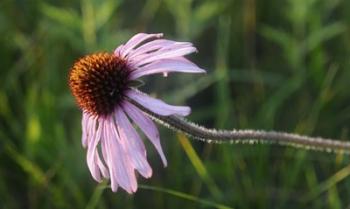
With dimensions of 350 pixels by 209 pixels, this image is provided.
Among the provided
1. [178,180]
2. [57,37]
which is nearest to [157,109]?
[178,180]

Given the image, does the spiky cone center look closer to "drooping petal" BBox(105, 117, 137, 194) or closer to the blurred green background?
"drooping petal" BBox(105, 117, 137, 194)

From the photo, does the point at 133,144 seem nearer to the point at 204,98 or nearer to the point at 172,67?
the point at 172,67

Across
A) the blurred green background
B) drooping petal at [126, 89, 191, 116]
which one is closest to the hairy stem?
drooping petal at [126, 89, 191, 116]

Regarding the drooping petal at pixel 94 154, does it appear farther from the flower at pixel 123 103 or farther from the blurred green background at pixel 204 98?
the blurred green background at pixel 204 98

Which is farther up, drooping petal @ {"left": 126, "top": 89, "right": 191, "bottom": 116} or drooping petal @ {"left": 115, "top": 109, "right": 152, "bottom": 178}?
drooping petal @ {"left": 126, "top": 89, "right": 191, "bottom": 116}

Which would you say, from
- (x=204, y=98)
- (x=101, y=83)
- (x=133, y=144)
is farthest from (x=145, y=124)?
(x=204, y=98)

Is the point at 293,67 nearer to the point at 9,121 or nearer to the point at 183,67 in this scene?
the point at 9,121

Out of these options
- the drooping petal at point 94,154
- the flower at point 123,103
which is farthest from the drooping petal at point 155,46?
the drooping petal at point 94,154
